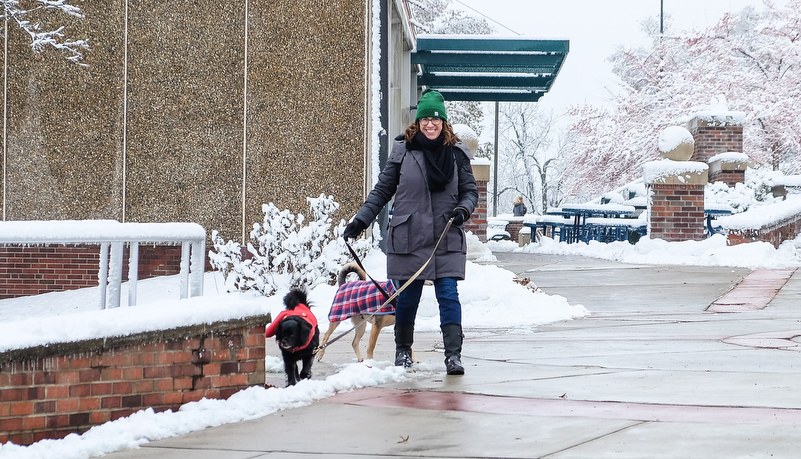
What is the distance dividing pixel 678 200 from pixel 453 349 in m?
12.6

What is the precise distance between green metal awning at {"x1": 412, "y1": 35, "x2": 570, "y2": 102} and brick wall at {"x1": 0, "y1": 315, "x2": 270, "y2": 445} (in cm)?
1294

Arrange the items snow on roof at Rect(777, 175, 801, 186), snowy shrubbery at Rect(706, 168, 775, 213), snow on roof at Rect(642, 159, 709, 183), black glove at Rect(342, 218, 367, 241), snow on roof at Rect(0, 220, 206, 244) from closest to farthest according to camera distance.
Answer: snow on roof at Rect(0, 220, 206, 244), black glove at Rect(342, 218, 367, 241), snow on roof at Rect(642, 159, 709, 183), snowy shrubbery at Rect(706, 168, 775, 213), snow on roof at Rect(777, 175, 801, 186)

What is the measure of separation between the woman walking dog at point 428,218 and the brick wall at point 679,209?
12.1 metres

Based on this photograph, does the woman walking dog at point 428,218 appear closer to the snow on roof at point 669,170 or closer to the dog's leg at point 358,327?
the dog's leg at point 358,327

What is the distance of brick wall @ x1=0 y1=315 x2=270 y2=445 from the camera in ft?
14.0

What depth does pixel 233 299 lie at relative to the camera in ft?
17.3

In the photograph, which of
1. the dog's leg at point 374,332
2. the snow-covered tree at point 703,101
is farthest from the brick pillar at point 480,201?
the dog's leg at point 374,332

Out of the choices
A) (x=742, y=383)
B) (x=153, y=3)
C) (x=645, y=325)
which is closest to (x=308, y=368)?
(x=742, y=383)

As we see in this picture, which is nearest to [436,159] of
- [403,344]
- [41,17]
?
[403,344]

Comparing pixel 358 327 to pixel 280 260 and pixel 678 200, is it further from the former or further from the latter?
pixel 678 200

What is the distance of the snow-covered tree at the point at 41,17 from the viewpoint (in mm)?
12664

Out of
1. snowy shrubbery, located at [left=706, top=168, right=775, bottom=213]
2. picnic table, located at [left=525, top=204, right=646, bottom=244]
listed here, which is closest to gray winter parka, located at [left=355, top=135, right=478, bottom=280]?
snowy shrubbery, located at [left=706, top=168, right=775, bottom=213]

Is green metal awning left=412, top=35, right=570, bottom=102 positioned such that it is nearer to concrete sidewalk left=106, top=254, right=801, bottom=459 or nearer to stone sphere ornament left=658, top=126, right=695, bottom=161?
stone sphere ornament left=658, top=126, right=695, bottom=161

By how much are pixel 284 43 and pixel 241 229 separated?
2550mm
